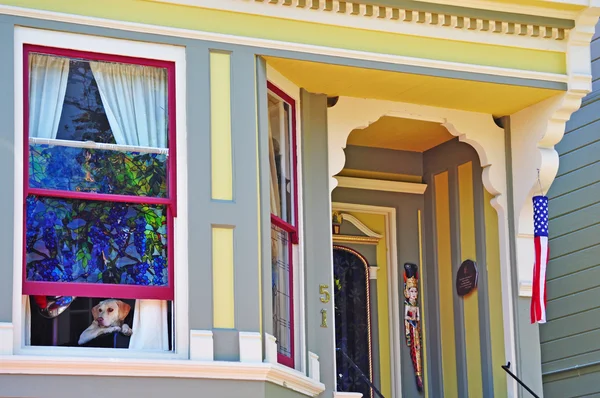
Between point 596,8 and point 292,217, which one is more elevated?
point 596,8

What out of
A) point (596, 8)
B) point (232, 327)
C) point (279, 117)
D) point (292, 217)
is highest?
point (596, 8)

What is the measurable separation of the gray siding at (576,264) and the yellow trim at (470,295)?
4.34 ft

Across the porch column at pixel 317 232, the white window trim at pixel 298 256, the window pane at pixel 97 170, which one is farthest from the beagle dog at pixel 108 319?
the porch column at pixel 317 232

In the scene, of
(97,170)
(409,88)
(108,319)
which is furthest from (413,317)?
(97,170)

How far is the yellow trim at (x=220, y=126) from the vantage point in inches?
432

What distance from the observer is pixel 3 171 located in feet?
34.0

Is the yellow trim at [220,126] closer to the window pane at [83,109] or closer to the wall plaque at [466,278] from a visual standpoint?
the window pane at [83,109]

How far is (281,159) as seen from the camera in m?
11.9

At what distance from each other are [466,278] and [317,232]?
2088mm

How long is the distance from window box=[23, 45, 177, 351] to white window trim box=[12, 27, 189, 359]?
2.7 inches

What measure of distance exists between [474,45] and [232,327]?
334 centimetres

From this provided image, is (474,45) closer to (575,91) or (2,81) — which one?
(575,91)

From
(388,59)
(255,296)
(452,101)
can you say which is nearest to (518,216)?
(452,101)

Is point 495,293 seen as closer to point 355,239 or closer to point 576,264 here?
point 355,239
